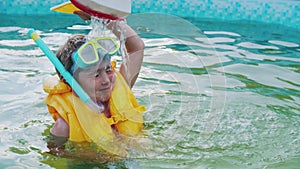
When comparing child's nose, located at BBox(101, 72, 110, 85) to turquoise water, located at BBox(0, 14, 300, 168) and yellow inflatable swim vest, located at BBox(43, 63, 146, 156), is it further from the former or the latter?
turquoise water, located at BBox(0, 14, 300, 168)

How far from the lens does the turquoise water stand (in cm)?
347

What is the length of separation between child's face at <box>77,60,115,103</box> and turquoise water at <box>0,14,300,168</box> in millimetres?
363

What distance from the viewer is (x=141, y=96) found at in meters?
Answer: 4.64

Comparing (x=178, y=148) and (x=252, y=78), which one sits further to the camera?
(x=252, y=78)

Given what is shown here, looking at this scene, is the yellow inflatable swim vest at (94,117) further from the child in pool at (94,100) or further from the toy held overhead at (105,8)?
the toy held overhead at (105,8)

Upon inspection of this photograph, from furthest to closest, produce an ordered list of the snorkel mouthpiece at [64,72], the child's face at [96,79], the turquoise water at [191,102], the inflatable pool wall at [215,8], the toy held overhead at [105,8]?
the inflatable pool wall at [215,8], the turquoise water at [191,102], the child's face at [96,79], the snorkel mouthpiece at [64,72], the toy held overhead at [105,8]

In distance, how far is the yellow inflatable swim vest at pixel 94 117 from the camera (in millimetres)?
3406

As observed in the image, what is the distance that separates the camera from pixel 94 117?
11.3 ft

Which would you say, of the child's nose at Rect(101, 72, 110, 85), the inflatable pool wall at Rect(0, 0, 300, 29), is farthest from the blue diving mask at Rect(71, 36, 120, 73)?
the inflatable pool wall at Rect(0, 0, 300, 29)

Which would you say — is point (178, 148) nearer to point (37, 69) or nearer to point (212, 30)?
point (37, 69)

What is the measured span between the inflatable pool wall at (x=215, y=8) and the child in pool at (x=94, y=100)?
500 centimetres

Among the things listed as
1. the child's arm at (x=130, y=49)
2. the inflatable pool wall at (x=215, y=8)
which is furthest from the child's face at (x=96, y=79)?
the inflatable pool wall at (x=215, y=8)

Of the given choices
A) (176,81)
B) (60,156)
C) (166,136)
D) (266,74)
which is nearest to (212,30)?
(266,74)

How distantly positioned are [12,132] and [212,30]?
4159mm
